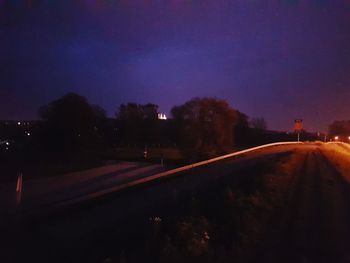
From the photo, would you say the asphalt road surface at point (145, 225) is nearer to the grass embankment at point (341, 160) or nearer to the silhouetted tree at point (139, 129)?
the grass embankment at point (341, 160)

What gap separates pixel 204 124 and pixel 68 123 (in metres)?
19.7

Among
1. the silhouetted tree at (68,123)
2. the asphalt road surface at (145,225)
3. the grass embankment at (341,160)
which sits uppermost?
the silhouetted tree at (68,123)

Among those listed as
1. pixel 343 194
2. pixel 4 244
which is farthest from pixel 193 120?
pixel 4 244

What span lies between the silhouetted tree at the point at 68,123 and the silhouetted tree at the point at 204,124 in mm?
14861

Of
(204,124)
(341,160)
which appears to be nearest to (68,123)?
(204,124)

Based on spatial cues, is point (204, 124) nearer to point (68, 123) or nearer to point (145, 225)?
point (68, 123)

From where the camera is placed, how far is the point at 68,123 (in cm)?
3700

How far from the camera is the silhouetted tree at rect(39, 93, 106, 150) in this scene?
36.4 meters

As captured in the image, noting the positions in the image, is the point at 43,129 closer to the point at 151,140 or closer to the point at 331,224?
the point at 331,224

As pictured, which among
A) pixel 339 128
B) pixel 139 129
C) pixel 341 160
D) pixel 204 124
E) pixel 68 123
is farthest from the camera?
pixel 339 128

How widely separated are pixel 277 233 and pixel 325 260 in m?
2.44

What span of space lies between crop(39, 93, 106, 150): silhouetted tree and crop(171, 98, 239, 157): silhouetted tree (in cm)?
1486

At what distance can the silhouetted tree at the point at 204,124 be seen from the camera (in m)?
51.4

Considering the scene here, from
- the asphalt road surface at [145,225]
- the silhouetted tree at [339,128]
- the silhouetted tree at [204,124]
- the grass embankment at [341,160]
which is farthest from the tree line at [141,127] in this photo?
the silhouetted tree at [339,128]
